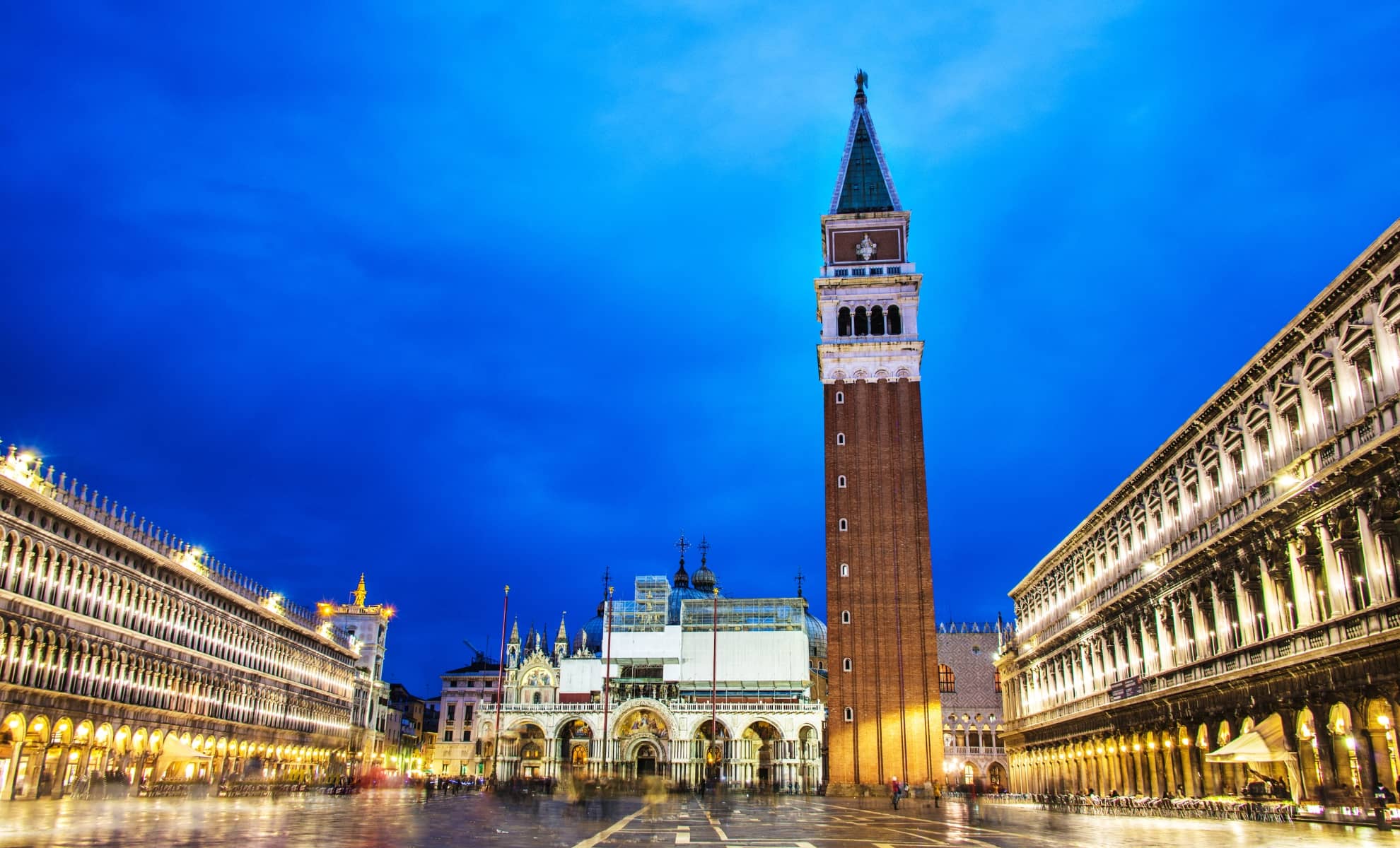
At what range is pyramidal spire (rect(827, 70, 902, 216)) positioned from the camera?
87062 mm

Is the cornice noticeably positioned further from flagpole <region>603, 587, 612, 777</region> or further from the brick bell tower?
flagpole <region>603, 587, 612, 777</region>

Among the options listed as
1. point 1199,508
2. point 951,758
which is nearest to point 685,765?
point 951,758

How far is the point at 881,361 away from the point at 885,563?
1635 centimetres

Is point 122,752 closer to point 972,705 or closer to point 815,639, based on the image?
point 972,705

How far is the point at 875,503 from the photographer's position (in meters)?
76.6

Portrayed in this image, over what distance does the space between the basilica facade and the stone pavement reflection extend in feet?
136

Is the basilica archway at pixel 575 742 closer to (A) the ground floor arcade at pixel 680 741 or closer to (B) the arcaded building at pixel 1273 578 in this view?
(A) the ground floor arcade at pixel 680 741

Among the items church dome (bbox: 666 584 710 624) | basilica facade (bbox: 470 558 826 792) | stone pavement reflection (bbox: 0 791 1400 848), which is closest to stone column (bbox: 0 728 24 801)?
stone pavement reflection (bbox: 0 791 1400 848)

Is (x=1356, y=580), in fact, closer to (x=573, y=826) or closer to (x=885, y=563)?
(x=573, y=826)

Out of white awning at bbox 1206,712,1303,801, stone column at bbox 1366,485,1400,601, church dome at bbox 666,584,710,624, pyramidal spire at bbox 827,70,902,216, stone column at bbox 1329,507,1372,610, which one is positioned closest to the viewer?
stone column at bbox 1366,485,1400,601

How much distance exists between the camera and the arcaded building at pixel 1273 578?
91.1ft

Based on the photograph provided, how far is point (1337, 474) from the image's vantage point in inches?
1154

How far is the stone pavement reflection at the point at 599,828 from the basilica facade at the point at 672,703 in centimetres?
4137

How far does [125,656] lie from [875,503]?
50.0 m
